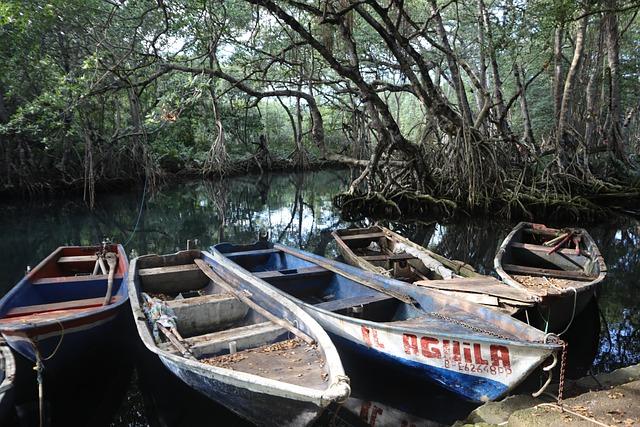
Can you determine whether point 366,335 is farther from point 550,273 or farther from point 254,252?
point 254,252

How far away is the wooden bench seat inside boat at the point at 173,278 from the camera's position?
5750 mm

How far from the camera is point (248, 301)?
15.8ft

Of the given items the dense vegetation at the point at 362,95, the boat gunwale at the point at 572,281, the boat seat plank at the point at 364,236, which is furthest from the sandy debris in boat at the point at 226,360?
the dense vegetation at the point at 362,95

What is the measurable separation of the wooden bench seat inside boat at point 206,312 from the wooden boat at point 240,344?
10 millimetres

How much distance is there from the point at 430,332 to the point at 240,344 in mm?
1617

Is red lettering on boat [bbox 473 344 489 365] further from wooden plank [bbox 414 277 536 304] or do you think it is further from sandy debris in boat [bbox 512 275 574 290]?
sandy debris in boat [bbox 512 275 574 290]

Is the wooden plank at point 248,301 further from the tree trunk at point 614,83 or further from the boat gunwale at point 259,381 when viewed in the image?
the tree trunk at point 614,83

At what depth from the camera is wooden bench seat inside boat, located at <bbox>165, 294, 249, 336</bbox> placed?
15.5ft

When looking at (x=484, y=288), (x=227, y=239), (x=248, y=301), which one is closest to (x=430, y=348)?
(x=484, y=288)

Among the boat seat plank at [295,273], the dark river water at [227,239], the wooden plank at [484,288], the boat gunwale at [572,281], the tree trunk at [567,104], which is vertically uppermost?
the tree trunk at [567,104]

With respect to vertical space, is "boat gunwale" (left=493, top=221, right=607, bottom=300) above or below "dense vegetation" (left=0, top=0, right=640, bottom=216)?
below

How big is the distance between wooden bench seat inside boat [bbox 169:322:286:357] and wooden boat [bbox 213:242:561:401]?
2.00 feet

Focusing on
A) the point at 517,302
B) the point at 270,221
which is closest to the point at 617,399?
the point at 517,302

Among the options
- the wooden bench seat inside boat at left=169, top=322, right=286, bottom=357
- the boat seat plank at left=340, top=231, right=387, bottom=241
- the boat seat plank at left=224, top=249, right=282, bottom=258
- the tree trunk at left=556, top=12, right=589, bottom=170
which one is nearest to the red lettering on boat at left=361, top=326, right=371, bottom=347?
the wooden bench seat inside boat at left=169, top=322, right=286, bottom=357
